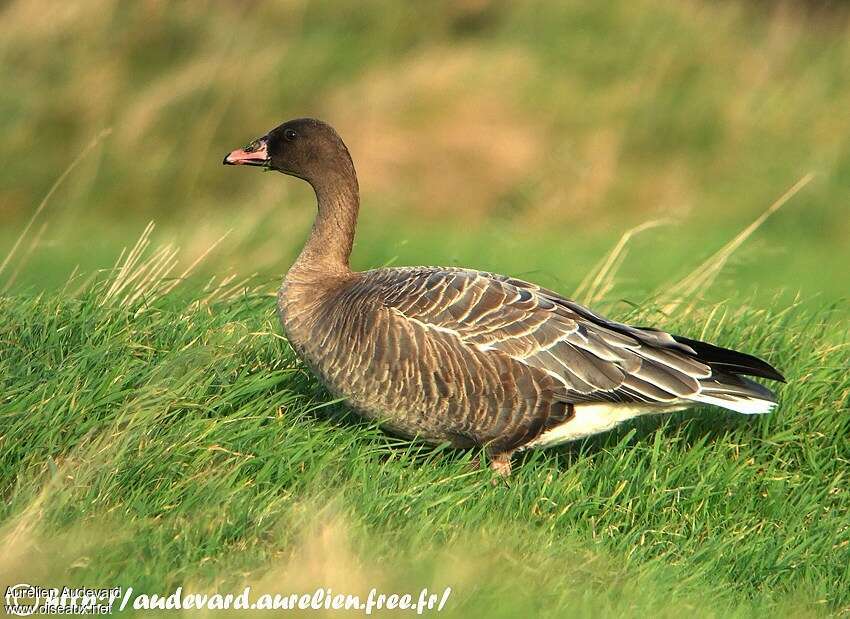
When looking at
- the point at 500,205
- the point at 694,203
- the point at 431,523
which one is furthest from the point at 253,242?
the point at 431,523

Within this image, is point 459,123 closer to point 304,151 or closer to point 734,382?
point 304,151

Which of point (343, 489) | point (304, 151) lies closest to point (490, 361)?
point (343, 489)

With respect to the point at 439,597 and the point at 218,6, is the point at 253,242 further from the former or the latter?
the point at 439,597

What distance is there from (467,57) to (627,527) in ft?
33.7

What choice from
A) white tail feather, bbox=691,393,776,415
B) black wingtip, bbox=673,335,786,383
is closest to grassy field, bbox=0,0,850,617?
white tail feather, bbox=691,393,776,415

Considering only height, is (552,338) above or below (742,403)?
above

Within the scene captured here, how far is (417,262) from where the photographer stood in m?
10.3

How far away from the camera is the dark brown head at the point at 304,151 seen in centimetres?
634

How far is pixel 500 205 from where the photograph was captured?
45.2 ft

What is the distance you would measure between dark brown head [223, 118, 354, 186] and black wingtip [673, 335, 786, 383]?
191 centimetres

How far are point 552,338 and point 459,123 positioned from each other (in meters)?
8.84

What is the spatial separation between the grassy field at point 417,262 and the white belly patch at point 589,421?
0.12 m

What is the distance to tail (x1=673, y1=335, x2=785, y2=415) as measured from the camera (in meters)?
5.75

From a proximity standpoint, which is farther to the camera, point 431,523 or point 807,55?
point 807,55
